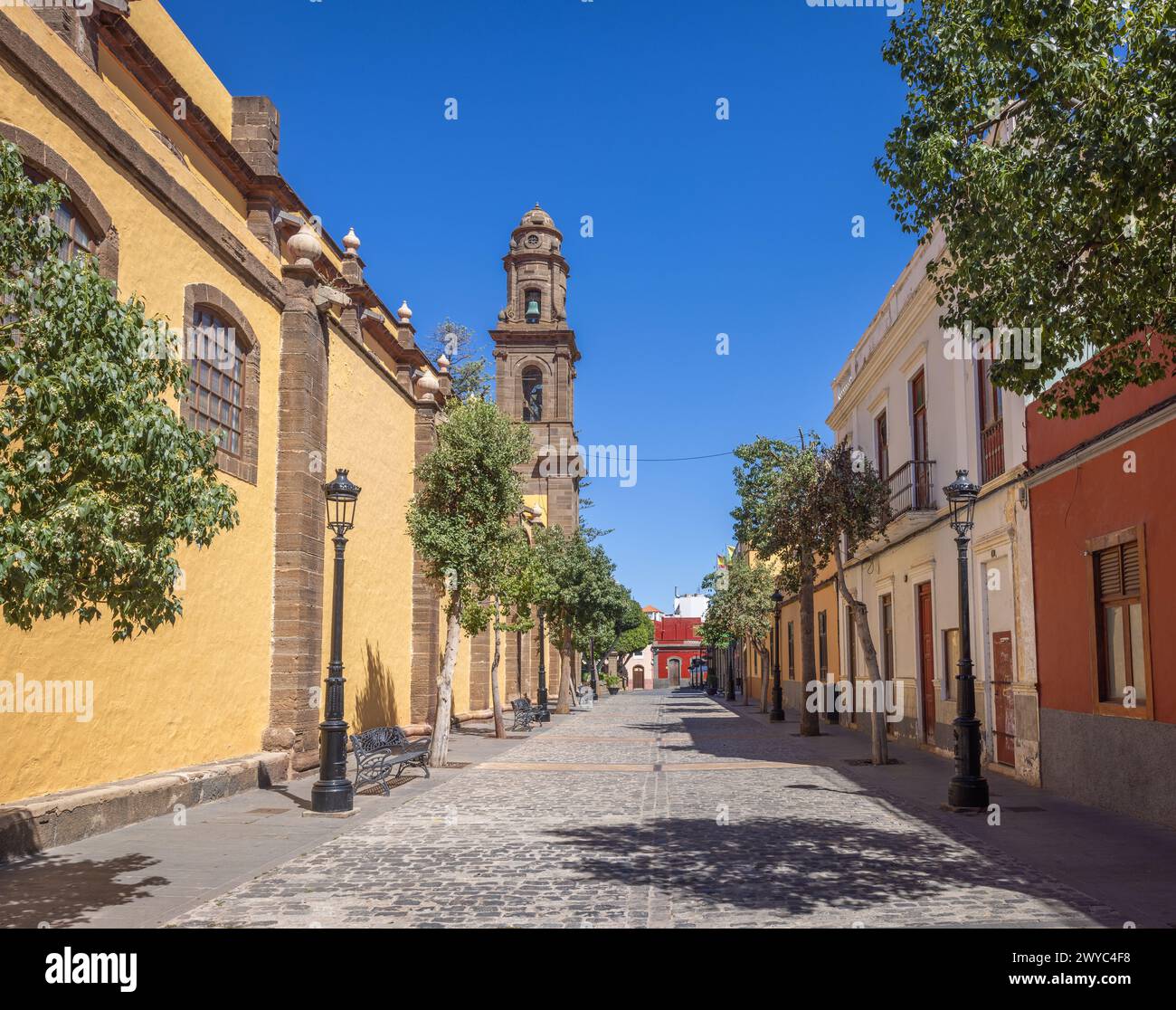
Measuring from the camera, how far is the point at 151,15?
12977 millimetres

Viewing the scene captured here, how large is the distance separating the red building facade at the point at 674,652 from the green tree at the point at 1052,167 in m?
105

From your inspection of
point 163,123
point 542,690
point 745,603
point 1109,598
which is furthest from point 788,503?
point 745,603

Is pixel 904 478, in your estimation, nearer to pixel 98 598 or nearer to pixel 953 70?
pixel 953 70

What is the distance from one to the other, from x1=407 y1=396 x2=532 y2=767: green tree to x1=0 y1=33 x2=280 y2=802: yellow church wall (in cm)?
321

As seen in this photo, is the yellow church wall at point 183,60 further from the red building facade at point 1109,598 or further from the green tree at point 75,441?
the red building facade at point 1109,598

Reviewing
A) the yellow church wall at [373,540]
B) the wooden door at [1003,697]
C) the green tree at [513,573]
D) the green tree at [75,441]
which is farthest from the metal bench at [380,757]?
the wooden door at [1003,697]

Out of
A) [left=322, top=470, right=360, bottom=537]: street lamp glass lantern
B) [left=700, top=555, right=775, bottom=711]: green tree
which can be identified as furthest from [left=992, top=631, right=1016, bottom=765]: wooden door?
[left=700, top=555, right=775, bottom=711]: green tree

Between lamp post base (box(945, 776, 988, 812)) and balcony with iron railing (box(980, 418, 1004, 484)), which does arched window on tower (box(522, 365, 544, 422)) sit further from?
lamp post base (box(945, 776, 988, 812))

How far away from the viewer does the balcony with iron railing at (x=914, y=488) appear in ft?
60.7

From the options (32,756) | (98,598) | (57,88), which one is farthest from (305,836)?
(57,88)

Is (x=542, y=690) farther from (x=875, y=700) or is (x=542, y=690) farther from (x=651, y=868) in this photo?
(x=651, y=868)

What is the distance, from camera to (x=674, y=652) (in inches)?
4459

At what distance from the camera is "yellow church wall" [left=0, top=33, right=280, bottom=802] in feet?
30.7

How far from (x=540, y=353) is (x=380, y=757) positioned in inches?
1301
